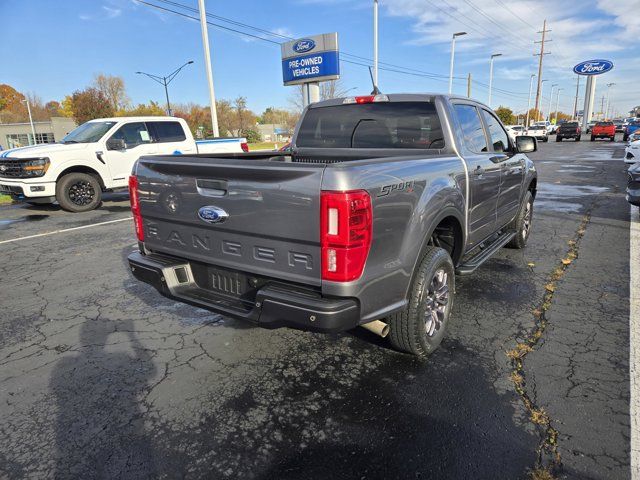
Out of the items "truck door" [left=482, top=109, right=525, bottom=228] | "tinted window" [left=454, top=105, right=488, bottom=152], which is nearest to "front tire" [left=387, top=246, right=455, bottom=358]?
"tinted window" [left=454, top=105, right=488, bottom=152]

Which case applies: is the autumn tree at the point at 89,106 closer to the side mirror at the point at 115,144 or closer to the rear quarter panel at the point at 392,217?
the side mirror at the point at 115,144

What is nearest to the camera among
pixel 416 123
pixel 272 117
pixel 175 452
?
pixel 175 452

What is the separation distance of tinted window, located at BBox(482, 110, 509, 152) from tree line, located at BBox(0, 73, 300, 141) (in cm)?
4838

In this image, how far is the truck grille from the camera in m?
9.04

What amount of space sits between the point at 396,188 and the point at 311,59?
23.3 meters

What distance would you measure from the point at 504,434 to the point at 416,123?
2.64 metres

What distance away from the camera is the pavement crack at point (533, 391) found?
2156 mm

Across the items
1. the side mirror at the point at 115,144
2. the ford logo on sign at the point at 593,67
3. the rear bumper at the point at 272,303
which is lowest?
the rear bumper at the point at 272,303

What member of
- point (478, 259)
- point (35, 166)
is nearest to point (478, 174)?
point (478, 259)

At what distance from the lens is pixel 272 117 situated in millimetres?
123312

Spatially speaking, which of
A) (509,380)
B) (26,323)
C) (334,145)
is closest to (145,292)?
(26,323)

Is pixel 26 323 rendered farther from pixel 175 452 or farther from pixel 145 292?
pixel 175 452

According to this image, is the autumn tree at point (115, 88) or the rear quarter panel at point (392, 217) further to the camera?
the autumn tree at point (115, 88)

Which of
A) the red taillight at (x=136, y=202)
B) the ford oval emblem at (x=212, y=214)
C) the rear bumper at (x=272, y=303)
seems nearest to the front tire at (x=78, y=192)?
the red taillight at (x=136, y=202)
